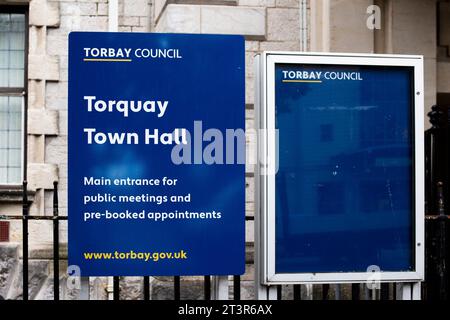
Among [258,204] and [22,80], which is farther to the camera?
[22,80]

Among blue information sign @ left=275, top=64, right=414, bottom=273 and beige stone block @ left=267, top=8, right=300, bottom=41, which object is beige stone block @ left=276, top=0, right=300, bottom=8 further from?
blue information sign @ left=275, top=64, right=414, bottom=273

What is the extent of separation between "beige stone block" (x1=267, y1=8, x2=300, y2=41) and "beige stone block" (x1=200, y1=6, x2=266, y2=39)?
3.8 inches

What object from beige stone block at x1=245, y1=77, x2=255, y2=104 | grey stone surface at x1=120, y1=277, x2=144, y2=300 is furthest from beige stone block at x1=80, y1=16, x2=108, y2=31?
grey stone surface at x1=120, y1=277, x2=144, y2=300

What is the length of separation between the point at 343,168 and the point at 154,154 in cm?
119

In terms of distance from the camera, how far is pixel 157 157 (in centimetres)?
538

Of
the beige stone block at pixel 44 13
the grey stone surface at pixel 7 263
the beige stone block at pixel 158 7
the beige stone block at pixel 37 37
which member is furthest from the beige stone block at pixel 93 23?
the grey stone surface at pixel 7 263

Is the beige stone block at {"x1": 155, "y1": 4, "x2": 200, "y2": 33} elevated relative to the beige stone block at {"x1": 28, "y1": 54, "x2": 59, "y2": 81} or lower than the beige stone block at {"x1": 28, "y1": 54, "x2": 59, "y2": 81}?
elevated

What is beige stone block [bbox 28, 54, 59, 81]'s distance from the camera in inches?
363

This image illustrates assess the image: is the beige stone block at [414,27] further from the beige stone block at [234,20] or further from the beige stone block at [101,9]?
the beige stone block at [101,9]

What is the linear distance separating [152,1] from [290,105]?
421 cm

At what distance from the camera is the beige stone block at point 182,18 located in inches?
342
